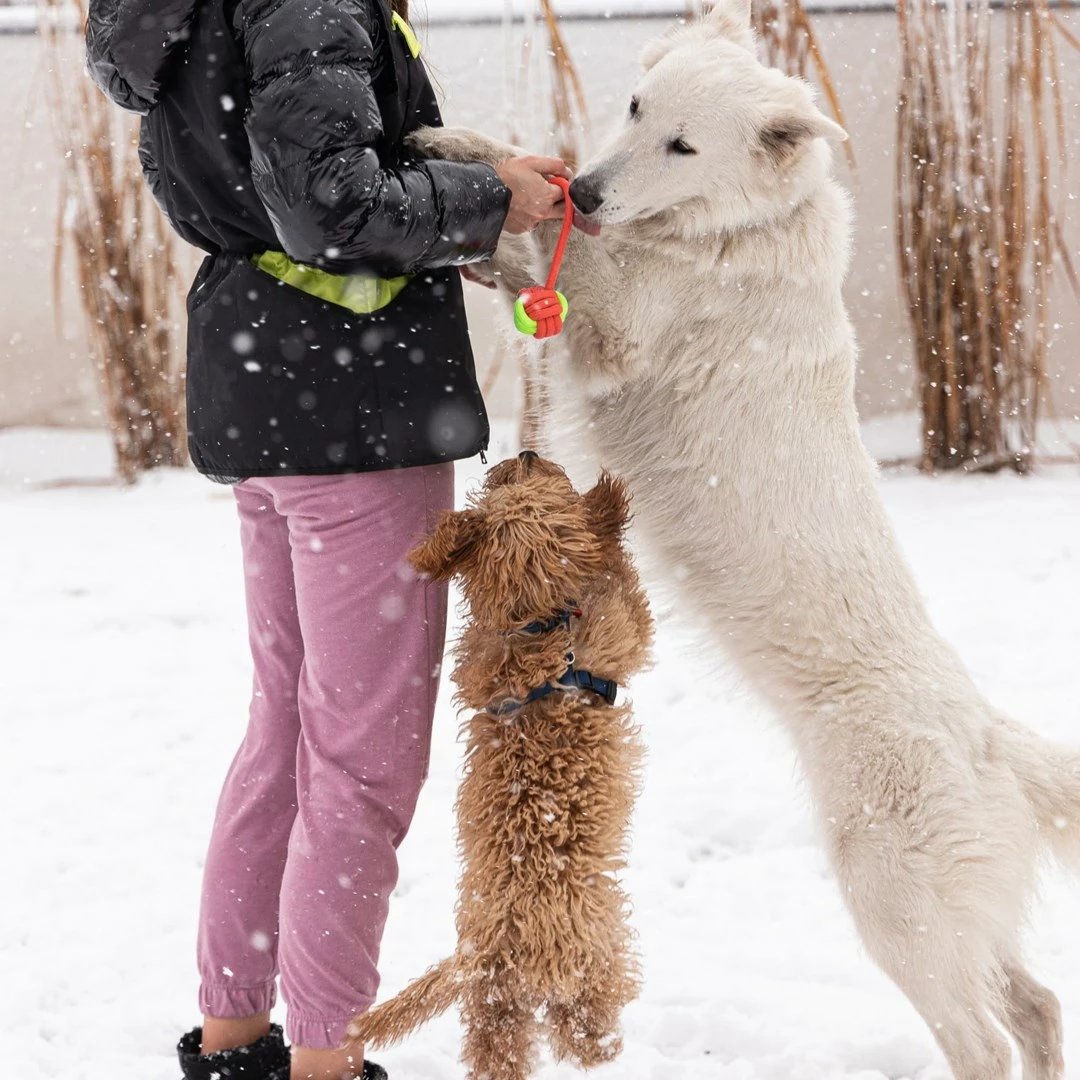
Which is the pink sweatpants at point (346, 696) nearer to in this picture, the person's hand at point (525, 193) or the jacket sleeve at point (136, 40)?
the person's hand at point (525, 193)

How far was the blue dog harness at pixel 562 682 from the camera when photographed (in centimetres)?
167

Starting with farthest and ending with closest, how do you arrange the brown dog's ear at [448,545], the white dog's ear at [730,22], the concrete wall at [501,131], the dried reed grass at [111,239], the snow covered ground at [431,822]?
the concrete wall at [501,131] < the dried reed grass at [111,239] < the white dog's ear at [730,22] < the snow covered ground at [431,822] < the brown dog's ear at [448,545]

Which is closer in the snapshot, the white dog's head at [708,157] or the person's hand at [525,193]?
the person's hand at [525,193]

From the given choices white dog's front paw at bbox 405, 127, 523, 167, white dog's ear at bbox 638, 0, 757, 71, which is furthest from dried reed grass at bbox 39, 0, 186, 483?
white dog's front paw at bbox 405, 127, 523, 167

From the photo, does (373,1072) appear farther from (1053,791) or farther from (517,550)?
(1053,791)

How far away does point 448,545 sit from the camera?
157 cm

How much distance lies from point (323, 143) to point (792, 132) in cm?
111

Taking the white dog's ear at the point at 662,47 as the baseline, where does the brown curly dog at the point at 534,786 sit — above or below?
below

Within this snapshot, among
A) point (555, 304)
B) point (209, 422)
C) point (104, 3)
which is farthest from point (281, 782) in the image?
point (104, 3)

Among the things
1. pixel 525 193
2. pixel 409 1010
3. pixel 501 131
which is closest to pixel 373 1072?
pixel 409 1010

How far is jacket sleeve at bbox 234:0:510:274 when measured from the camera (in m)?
1.38

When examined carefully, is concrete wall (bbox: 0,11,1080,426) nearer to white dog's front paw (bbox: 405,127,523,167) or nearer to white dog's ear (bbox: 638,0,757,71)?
white dog's ear (bbox: 638,0,757,71)

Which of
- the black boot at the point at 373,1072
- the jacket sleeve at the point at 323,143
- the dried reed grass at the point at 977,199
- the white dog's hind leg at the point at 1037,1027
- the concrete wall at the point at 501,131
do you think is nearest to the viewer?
the jacket sleeve at the point at 323,143

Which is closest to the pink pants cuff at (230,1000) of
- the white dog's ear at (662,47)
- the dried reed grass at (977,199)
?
the white dog's ear at (662,47)
